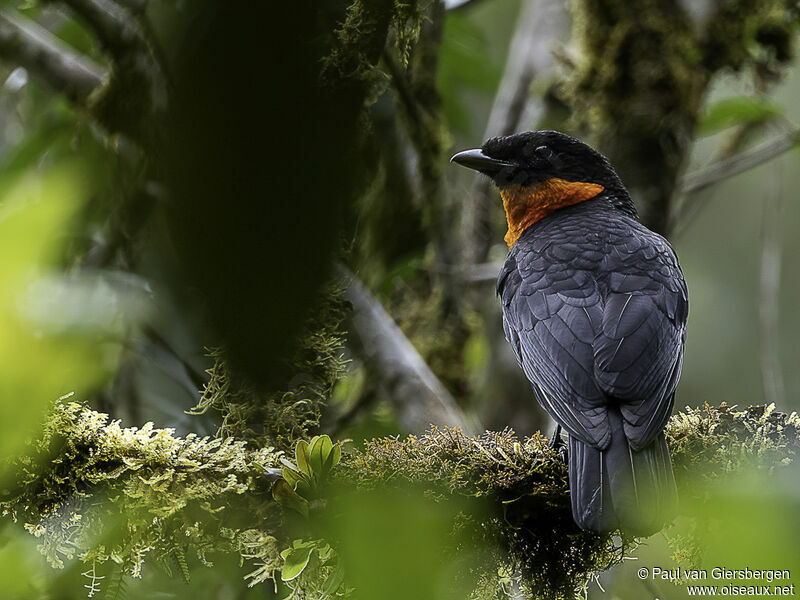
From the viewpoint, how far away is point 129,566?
194 centimetres

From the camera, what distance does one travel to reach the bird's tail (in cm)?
193

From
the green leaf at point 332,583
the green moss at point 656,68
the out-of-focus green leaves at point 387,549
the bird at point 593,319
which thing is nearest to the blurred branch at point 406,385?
the bird at point 593,319

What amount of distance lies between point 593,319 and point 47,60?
2.96 metres

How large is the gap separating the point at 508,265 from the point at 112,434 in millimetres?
1810

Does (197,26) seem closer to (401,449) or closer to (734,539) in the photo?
(734,539)

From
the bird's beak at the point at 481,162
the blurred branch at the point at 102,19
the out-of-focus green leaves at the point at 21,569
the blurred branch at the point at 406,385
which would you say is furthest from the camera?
the bird's beak at the point at 481,162

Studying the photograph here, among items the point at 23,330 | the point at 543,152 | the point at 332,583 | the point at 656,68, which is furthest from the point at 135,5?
the point at 656,68

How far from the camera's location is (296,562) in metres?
1.71

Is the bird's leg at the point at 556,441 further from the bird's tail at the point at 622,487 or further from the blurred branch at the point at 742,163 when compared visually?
the blurred branch at the point at 742,163

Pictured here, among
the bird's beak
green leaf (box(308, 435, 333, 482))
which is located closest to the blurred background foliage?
green leaf (box(308, 435, 333, 482))

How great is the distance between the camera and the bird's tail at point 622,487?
1926 millimetres

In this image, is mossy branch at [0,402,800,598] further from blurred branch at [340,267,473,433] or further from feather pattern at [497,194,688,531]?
blurred branch at [340,267,473,433]

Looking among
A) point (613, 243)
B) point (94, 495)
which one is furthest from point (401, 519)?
point (613, 243)

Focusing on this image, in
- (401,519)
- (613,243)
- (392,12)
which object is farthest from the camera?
(613,243)
